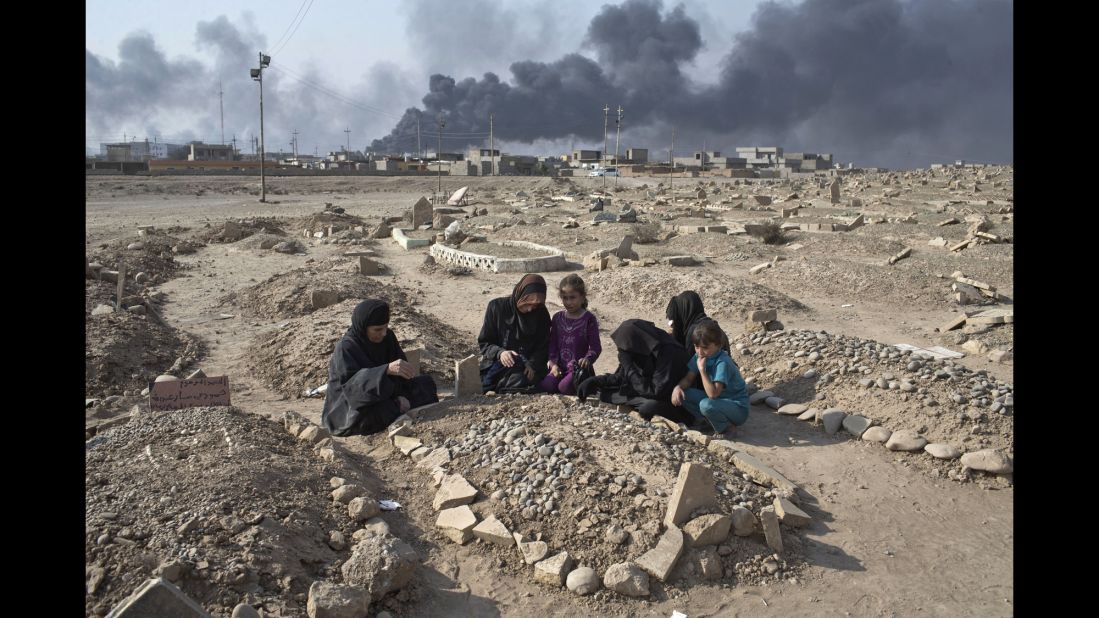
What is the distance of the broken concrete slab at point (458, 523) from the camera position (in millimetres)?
4250

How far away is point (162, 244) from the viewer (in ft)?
53.4

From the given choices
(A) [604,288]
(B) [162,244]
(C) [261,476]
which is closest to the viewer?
(C) [261,476]

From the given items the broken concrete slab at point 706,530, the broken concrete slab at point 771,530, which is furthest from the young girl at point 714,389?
the broken concrete slab at point 706,530

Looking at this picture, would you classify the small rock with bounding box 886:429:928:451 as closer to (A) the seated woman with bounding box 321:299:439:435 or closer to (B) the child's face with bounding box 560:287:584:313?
(B) the child's face with bounding box 560:287:584:313

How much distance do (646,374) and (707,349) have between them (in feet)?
2.01

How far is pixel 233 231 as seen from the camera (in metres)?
19.3

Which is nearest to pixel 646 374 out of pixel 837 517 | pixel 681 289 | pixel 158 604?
pixel 837 517

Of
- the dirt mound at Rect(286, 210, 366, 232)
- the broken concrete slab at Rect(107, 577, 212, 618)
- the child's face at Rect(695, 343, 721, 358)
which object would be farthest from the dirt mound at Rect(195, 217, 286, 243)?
the broken concrete slab at Rect(107, 577, 212, 618)

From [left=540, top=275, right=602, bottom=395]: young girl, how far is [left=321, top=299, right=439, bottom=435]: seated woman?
1.19 metres

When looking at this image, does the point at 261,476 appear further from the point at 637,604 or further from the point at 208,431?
the point at 637,604

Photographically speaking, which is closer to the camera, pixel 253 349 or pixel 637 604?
pixel 637 604

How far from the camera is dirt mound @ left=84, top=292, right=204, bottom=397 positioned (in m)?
7.26
